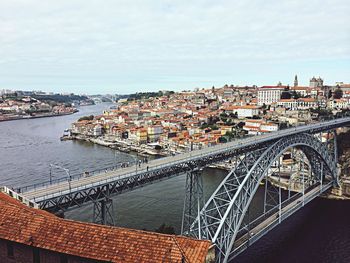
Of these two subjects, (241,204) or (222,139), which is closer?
(241,204)

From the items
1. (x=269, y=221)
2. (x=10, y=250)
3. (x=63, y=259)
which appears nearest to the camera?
(x=63, y=259)

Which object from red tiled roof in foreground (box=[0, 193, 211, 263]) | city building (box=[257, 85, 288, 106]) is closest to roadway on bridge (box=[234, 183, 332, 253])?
red tiled roof in foreground (box=[0, 193, 211, 263])

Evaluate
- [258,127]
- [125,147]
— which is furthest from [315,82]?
[125,147]

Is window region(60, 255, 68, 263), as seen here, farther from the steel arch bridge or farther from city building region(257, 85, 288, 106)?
city building region(257, 85, 288, 106)

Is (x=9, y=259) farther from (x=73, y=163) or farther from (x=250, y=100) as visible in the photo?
(x=250, y=100)

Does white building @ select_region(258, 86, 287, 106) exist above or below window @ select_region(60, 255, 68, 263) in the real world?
above

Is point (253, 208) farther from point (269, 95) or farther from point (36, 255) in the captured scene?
point (269, 95)
